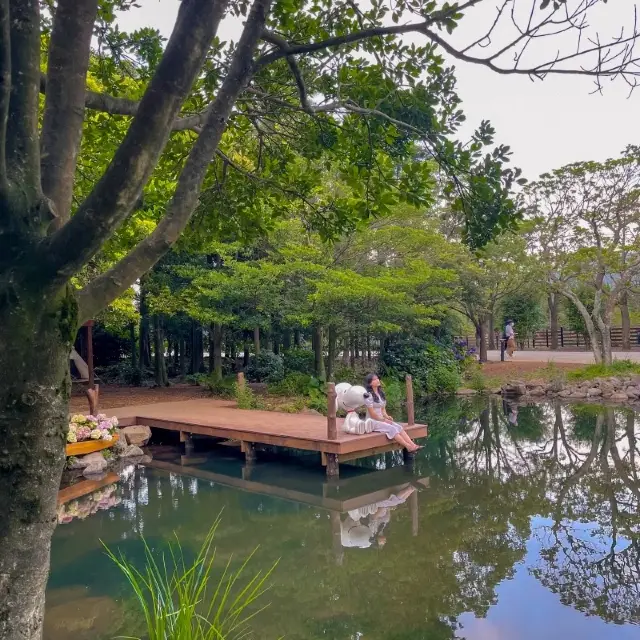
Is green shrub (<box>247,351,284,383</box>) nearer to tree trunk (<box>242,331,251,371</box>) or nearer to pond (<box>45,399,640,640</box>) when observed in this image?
tree trunk (<box>242,331,251,371</box>)

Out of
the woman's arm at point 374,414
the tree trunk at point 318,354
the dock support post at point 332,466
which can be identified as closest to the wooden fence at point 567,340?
the tree trunk at point 318,354

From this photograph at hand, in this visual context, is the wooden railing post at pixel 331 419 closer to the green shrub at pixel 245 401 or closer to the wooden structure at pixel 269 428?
the wooden structure at pixel 269 428

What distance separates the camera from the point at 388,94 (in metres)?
3.27

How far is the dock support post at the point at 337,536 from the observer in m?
5.19

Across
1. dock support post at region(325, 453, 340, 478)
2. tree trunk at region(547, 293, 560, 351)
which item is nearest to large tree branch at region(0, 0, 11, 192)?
dock support post at region(325, 453, 340, 478)

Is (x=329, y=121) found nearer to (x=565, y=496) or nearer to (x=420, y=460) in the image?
(x=565, y=496)

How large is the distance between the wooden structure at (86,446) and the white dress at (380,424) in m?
4.01

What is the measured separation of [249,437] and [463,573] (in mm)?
4499

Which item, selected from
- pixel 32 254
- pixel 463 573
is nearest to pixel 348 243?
pixel 463 573

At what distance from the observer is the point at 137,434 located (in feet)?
33.1

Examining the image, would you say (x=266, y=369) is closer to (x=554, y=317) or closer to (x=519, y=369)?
(x=519, y=369)

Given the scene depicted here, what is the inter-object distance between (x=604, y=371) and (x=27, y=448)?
16871 mm

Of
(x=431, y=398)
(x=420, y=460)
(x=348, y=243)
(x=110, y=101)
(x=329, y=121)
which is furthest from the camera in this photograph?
(x=431, y=398)

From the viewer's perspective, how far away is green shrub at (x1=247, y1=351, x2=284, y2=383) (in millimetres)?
14961
